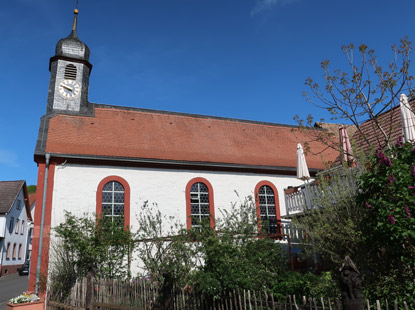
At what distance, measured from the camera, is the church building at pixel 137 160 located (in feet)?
42.6

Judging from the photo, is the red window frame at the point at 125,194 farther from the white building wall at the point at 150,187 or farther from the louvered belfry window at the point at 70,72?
the louvered belfry window at the point at 70,72

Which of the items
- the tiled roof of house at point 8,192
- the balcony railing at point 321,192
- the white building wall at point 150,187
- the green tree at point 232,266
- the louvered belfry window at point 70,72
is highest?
the louvered belfry window at point 70,72

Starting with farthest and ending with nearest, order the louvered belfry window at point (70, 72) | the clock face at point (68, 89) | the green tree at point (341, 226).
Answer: the louvered belfry window at point (70, 72), the clock face at point (68, 89), the green tree at point (341, 226)

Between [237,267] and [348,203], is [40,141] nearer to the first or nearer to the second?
[237,267]

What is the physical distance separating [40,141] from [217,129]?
27.9 feet

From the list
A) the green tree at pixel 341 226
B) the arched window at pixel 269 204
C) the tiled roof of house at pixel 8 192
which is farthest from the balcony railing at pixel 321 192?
the tiled roof of house at pixel 8 192

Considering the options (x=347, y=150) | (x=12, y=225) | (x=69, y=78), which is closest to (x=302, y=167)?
(x=347, y=150)

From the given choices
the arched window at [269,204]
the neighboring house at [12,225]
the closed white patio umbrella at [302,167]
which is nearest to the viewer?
the closed white patio umbrella at [302,167]

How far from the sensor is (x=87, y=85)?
1703 cm

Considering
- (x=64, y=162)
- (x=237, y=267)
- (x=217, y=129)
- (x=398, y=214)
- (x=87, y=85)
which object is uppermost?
(x=87, y=85)

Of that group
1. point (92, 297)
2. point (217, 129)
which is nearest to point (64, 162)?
point (92, 297)

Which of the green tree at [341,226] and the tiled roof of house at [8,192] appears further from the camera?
the tiled roof of house at [8,192]

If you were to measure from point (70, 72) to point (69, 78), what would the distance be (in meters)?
0.34

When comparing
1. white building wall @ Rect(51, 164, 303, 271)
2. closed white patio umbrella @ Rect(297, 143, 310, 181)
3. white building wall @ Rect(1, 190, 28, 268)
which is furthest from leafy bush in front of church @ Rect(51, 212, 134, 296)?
white building wall @ Rect(1, 190, 28, 268)
